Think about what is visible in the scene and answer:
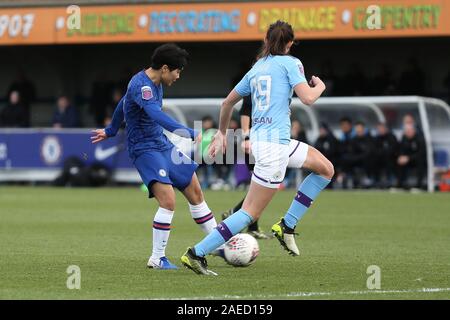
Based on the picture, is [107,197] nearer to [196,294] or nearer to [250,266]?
[250,266]

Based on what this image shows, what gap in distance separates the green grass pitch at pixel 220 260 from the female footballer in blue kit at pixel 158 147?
0.46 metres

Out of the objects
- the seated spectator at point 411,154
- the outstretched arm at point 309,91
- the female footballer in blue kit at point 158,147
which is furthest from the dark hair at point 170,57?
the seated spectator at point 411,154

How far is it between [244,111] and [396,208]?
703 centimetres

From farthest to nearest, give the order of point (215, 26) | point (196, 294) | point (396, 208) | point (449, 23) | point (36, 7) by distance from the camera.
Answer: point (36, 7) → point (215, 26) → point (449, 23) → point (396, 208) → point (196, 294)

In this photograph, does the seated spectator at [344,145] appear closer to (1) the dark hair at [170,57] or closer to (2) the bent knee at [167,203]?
(2) the bent knee at [167,203]

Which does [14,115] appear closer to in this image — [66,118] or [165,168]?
[66,118]

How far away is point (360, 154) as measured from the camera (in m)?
24.9

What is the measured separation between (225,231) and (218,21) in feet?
60.5

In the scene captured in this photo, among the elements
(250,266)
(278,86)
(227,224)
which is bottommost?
(250,266)

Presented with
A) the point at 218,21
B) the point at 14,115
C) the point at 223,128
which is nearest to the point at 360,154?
the point at 218,21

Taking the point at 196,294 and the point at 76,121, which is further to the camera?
the point at 76,121

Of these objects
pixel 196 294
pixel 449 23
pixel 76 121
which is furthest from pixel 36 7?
pixel 196 294

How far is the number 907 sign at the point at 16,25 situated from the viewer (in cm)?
2894
